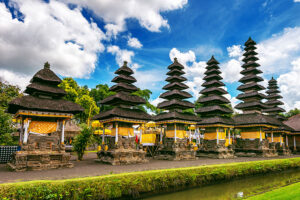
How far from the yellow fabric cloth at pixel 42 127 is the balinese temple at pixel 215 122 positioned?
17.5 metres

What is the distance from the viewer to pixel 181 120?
68.2 ft

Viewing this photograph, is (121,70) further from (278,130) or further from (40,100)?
(278,130)

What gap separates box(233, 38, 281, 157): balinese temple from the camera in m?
25.3

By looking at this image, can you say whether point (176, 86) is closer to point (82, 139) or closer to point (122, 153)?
point (122, 153)

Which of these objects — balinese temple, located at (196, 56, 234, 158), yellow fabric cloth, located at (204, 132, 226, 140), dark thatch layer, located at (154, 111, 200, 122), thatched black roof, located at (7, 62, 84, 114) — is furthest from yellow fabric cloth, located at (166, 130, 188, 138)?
thatched black roof, located at (7, 62, 84, 114)

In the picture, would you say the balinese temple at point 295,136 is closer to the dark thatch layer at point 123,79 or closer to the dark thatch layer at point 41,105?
the dark thatch layer at point 123,79

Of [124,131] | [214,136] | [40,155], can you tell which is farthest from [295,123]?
[40,155]

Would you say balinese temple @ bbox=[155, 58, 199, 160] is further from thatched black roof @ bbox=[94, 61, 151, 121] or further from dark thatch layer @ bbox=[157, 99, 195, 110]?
Result: thatched black roof @ bbox=[94, 61, 151, 121]

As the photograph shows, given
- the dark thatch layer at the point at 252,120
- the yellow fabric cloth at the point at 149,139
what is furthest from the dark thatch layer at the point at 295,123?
the yellow fabric cloth at the point at 149,139

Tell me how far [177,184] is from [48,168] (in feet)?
28.3

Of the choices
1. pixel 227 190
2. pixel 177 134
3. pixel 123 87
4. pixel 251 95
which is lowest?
pixel 227 190

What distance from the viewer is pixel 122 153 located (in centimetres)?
1605

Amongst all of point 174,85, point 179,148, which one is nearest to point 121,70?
point 174,85

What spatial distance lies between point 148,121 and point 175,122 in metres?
3.56
